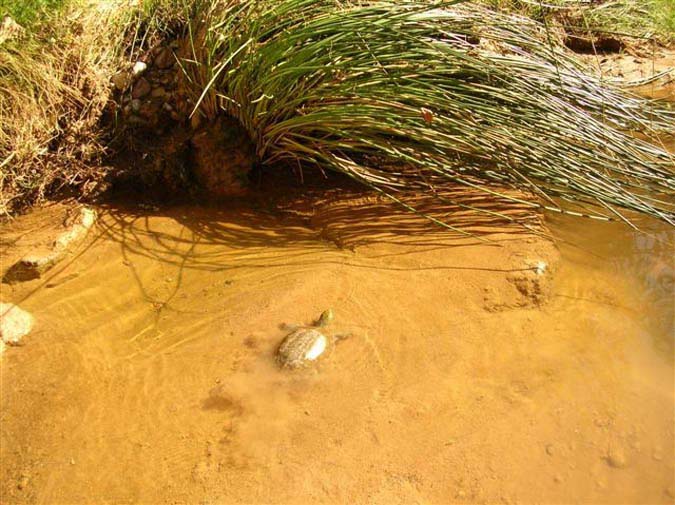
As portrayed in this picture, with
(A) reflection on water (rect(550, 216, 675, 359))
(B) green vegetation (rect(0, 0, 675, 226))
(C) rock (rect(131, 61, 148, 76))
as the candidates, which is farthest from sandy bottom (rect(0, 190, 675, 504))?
(C) rock (rect(131, 61, 148, 76))

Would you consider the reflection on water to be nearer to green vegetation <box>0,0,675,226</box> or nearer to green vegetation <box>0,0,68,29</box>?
green vegetation <box>0,0,675,226</box>

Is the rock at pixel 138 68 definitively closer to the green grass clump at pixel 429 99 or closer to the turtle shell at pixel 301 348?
the green grass clump at pixel 429 99

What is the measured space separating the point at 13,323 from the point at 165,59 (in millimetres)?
1702

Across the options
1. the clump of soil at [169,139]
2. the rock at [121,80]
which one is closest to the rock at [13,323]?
the clump of soil at [169,139]

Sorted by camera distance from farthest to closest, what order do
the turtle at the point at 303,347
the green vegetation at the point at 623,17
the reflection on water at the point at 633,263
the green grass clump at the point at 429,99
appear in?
the green vegetation at the point at 623,17
the green grass clump at the point at 429,99
the reflection on water at the point at 633,263
the turtle at the point at 303,347

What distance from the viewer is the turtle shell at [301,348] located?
2438 millimetres

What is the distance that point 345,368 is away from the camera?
7.94 feet

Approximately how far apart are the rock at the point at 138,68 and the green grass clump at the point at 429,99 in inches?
21.3

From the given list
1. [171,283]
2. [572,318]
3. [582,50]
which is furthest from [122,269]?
[582,50]

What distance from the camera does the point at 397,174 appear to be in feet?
10.7

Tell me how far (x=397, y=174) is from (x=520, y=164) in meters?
0.62

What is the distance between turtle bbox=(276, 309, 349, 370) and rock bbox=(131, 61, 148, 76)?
190 cm

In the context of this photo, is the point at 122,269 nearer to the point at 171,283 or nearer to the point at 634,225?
the point at 171,283

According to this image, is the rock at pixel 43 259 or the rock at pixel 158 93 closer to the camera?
the rock at pixel 43 259
